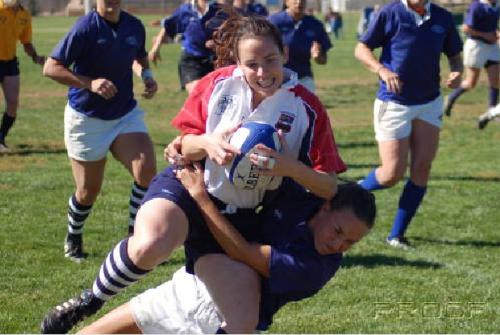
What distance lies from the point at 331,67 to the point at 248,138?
2464cm

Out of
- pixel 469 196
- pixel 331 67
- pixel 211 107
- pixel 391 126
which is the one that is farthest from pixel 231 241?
pixel 331 67

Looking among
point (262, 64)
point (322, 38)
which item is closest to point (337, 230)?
point (262, 64)

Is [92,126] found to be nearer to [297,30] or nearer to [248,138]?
[248,138]

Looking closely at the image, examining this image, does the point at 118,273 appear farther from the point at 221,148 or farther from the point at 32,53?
the point at 32,53

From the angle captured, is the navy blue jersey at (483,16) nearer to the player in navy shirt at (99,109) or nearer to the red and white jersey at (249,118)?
the player in navy shirt at (99,109)

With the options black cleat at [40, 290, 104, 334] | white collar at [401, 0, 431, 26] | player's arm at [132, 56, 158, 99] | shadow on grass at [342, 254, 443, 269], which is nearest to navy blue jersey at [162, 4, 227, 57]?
player's arm at [132, 56, 158, 99]

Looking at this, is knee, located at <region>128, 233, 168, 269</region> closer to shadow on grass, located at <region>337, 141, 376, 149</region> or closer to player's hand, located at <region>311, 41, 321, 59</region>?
player's hand, located at <region>311, 41, 321, 59</region>

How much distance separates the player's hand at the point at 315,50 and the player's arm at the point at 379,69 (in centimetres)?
271

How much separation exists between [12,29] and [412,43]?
6.76 meters

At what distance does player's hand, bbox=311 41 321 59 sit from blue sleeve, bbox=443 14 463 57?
2.75 m

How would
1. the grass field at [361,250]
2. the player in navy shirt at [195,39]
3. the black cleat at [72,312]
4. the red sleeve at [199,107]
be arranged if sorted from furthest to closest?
the player in navy shirt at [195,39], the grass field at [361,250], the black cleat at [72,312], the red sleeve at [199,107]

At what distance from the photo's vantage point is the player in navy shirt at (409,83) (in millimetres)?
7812

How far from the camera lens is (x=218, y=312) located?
4496 millimetres

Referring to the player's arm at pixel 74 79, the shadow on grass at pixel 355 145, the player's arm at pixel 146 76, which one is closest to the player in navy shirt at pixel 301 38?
the shadow on grass at pixel 355 145
